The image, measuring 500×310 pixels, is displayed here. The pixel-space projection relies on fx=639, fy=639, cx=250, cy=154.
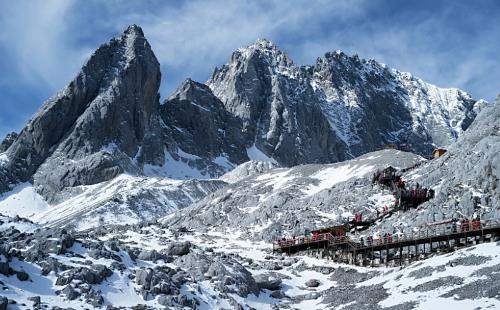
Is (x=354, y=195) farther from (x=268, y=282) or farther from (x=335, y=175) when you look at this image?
(x=268, y=282)

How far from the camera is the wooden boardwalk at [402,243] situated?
213ft

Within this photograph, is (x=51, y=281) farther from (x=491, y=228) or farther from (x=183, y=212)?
(x=183, y=212)

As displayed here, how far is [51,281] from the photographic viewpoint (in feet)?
162

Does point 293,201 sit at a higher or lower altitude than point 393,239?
higher

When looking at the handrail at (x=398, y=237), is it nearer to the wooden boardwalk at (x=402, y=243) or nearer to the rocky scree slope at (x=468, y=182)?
the wooden boardwalk at (x=402, y=243)

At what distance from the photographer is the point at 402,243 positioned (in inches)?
2687

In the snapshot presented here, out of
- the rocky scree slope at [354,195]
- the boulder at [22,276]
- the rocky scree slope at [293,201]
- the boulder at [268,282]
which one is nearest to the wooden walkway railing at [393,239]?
the rocky scree slope at [354,195]

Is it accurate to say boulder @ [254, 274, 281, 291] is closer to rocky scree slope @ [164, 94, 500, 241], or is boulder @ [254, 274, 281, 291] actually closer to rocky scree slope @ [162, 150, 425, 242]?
rocky scree slope @ [164, 94, 500, 241]

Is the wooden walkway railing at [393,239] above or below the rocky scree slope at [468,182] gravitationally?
below

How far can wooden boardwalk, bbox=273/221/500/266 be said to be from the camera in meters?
65.1

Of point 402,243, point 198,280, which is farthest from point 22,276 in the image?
point 402,243

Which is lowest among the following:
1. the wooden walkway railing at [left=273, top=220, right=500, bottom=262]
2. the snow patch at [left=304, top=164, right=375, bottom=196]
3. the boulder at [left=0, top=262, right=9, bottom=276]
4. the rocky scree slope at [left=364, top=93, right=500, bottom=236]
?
the boulder at [left=0, top=262, right=9, bottom=276]

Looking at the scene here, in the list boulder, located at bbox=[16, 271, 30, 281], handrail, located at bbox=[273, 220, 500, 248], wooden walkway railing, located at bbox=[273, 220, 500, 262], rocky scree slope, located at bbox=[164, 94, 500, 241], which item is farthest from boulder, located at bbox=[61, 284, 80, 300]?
rocky scree slope, located at bbox=[164, 94, 500, 241]

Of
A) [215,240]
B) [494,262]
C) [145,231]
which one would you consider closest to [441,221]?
[494,262]
